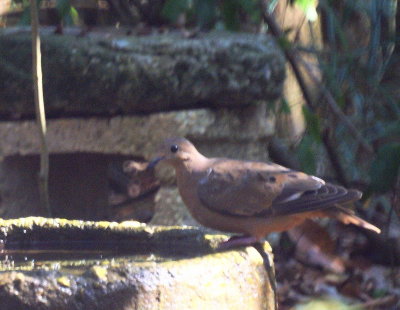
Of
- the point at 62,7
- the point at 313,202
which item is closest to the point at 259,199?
the point at 313,202

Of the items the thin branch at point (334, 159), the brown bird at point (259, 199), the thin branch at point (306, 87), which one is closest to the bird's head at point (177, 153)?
the brown bird at point (259, 199)

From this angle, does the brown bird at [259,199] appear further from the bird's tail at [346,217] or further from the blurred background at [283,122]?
the blurred background at [283,122]

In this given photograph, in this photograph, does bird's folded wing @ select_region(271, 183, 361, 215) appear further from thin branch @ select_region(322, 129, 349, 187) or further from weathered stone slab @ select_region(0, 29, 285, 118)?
thin branch @ select_region(322, 129, 349, 187)

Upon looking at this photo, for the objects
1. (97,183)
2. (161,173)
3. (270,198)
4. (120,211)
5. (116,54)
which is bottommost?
(120,211)

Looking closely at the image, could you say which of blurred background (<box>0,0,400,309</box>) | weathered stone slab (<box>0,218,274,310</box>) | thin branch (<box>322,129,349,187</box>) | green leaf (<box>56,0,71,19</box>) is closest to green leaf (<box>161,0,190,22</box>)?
blurred background (<box>0,0,400,309</box>)

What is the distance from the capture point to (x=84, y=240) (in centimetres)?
291

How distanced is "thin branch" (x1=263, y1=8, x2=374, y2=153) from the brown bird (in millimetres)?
1651

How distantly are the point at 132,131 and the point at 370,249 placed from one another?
61.2 inches

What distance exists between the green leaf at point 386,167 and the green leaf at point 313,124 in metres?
0.44

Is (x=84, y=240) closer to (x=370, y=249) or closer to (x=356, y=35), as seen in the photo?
(x=370, y=249)

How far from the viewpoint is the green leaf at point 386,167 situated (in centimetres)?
386

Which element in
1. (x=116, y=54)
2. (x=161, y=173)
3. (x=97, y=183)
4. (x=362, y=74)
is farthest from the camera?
(x=362, y=74)

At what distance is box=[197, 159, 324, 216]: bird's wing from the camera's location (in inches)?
115

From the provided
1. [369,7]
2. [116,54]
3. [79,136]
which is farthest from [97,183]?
[369,7]
